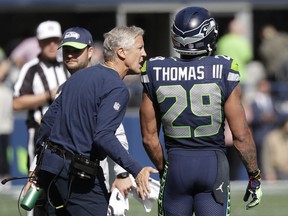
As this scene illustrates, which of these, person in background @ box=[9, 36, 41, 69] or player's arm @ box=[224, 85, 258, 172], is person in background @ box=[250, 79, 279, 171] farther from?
player's arm @ box=[224, 85, 258, 172]

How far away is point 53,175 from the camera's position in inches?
265

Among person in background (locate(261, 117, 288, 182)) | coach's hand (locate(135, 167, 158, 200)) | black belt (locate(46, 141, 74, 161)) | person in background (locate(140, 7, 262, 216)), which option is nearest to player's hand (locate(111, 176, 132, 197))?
person in background (locate(140, 7, 262, 216))

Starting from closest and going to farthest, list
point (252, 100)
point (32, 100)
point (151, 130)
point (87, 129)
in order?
1. point (87, 129)
2. point (151, 130)
3. point (32, 100)
4. point (252, 100)

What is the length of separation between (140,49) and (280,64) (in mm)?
10909

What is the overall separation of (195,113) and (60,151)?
2.92 ft

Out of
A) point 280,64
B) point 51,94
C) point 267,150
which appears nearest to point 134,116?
point 267,150

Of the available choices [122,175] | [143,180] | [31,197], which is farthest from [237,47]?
[143,180]

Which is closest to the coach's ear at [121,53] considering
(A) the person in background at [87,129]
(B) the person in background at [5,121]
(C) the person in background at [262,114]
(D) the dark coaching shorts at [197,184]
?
(A) the person in background at [87,129]

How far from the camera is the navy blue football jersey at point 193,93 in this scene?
260 inches

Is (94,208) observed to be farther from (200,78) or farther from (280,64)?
(280,64)

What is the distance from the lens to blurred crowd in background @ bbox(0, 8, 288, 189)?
15469mm

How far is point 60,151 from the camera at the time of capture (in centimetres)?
666

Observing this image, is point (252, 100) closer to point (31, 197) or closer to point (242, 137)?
point (242, 137)

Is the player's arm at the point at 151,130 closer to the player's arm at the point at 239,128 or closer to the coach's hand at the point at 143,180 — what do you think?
the player's arm at the point at 239,128
